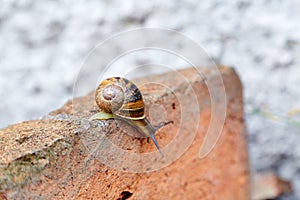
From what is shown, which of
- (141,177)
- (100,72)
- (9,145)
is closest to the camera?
(9,145)

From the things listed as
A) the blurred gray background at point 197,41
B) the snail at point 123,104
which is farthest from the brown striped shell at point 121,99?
the blurred gray background at point 197,41

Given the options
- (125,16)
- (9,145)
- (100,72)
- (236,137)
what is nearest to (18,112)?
(100,72)

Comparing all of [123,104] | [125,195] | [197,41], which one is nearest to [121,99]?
[123,104]

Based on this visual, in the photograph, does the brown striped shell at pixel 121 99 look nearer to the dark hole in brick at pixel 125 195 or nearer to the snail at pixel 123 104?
the snail at pixel 123 104

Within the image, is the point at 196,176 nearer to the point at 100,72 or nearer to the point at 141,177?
the point at 141,177

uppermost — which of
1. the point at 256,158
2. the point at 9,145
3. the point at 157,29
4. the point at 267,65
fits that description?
the point at 157,29

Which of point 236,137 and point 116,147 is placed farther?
point 236,137
